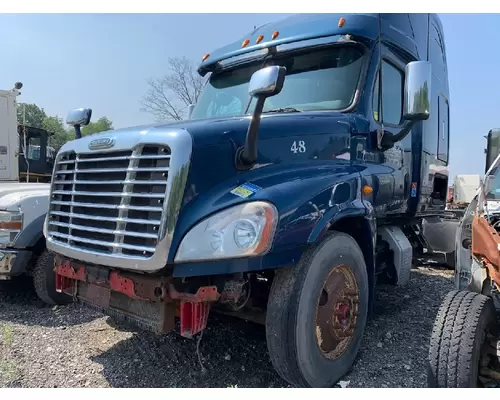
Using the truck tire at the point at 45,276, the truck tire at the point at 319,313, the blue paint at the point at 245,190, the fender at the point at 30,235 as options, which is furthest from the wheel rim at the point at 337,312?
the fender at the point at 30,235

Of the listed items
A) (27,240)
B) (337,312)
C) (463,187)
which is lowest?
(463,187)

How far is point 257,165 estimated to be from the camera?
2.90 metres

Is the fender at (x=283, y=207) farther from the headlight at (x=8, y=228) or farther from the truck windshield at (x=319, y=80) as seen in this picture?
the headlight at (x=8, y=228)

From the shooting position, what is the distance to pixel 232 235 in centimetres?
250

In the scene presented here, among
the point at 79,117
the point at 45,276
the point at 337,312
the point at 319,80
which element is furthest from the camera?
the point at 45,276

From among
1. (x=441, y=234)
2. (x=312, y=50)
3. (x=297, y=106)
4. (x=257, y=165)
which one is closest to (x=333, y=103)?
(x=297, y=106)

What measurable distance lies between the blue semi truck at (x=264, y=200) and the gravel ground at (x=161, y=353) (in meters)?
0.43

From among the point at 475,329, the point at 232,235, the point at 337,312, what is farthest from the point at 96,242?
the point at 475,329

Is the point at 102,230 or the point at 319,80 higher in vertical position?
the point at 319,80

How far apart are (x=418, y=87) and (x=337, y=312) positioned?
1867 millimetres

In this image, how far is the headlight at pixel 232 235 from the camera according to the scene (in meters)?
2.49

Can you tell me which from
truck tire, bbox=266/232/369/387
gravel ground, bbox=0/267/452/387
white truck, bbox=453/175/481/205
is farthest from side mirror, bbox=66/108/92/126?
white truck, bbox=453/175/481/205

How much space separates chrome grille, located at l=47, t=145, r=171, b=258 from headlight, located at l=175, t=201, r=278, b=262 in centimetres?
20

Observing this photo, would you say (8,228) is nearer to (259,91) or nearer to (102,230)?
(102,230)
